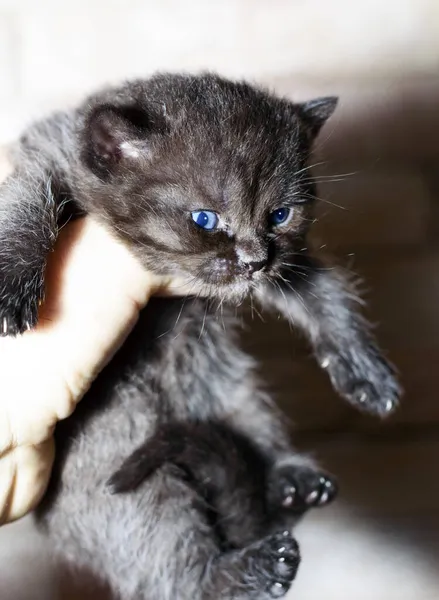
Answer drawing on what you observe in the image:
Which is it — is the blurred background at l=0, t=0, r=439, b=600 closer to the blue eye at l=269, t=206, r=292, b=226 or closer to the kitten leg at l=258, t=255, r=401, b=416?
the kitten leg at l=258, t=255, r=401, b=416

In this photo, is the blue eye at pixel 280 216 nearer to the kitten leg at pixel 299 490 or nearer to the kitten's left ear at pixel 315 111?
the kitten's left ear at pixel 315 111

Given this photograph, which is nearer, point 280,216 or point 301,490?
point 280,216

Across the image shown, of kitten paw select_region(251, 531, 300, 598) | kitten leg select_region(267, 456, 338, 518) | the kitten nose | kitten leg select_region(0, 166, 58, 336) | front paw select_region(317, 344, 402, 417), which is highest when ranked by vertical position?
kitten leg select_region(0, 166, 58, 336)

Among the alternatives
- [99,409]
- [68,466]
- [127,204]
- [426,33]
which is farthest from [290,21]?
[68,466]


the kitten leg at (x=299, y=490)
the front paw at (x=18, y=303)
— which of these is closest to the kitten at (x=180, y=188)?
the front paw at (x=18, y=303)

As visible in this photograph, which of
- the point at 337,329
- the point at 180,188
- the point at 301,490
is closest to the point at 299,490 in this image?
the point at 301,490

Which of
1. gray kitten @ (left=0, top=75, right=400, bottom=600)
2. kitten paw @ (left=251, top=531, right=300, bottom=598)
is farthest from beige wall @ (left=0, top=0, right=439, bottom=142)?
kitten paw @ (left=251, top=531, right=300, bottom=598)

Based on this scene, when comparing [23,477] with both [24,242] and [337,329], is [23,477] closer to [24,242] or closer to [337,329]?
[24,242]

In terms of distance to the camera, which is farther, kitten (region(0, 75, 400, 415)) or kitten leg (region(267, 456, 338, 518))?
kitten leg (region(267, 456, 338, 518))

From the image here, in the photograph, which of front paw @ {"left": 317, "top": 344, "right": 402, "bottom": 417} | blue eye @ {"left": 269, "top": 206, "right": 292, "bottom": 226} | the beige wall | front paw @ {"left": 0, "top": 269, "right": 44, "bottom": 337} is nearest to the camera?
front paw @ {"left": 0, "top": 269, "right": 44, "bottom": 337}
